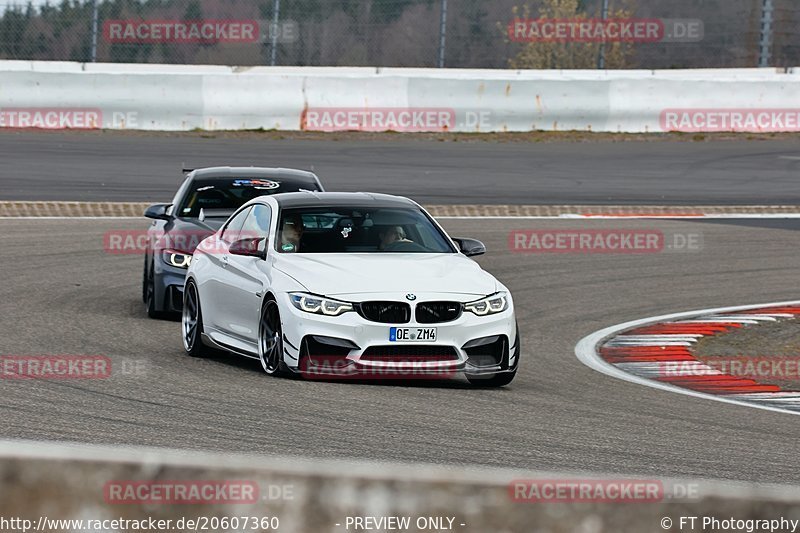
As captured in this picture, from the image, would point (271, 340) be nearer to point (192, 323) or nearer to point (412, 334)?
point (412, 334)

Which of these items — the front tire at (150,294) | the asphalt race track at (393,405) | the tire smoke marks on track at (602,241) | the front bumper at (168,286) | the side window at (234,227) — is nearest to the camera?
the asphalt race track at (393,405)

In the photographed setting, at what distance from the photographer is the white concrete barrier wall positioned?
2741 centimetres

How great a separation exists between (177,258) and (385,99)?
1587 centimetres

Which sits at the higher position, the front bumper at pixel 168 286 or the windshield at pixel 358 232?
the windshield at pixel 358 232

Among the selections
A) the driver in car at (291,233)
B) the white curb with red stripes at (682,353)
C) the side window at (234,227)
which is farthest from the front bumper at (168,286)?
the white curb with red stripes at (682,353)

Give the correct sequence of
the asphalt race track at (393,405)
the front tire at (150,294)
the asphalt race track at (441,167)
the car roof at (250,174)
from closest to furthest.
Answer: the asphalt race track at (393,405)
the front tire at (150,294)
the car roof at (250,174)
the asphalt race track at (441,167)

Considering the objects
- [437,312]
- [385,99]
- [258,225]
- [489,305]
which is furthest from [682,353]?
[385,99]

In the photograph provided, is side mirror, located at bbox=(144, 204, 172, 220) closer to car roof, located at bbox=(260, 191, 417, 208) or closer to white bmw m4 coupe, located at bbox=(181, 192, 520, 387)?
white bmw m4 coupe, located at bbox=(181, 192, 520, 387)

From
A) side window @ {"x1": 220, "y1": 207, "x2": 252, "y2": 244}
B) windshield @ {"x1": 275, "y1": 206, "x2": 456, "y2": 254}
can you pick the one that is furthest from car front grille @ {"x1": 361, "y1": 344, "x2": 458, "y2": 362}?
side window @ {"x1": 220, "y1": 207, "x2": 252, "y2": 244}

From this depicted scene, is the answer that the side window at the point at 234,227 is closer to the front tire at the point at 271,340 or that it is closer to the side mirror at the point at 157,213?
the front tire at the point at 271,340

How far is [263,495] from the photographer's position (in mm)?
2643

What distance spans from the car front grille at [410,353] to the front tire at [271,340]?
0.62 meters

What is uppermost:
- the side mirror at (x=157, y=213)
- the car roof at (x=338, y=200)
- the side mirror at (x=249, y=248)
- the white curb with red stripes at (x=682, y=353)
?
the car roof at (x=338, y=200)

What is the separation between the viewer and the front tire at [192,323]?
10856 millimetres
